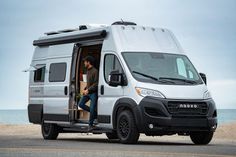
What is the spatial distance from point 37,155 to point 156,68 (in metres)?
5.79

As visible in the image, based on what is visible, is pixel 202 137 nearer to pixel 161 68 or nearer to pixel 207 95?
pixel 207 95

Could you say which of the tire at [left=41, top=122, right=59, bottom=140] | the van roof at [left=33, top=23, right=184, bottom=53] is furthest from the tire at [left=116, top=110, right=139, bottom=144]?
the tire at [left=41, top=122, right=59, bottom=140]

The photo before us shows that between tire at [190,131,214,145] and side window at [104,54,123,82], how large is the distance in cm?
263

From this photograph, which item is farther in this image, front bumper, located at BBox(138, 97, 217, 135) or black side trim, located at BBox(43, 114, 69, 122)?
black side trim, located at BBox(43, 114, 69, 122)

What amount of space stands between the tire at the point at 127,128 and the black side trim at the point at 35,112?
463 cm

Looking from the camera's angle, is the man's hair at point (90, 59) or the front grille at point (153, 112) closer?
the front grille at point (153, 112)

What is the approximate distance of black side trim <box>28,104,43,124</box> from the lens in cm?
2388

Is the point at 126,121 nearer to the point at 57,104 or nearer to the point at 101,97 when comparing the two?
the point at 101,97

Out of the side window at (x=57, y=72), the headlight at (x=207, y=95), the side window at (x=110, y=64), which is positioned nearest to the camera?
the headlight at (x=207, y=95)

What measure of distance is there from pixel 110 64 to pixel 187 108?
2.44 metres

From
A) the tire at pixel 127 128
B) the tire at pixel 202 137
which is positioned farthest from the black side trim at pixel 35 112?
the tire at pixel 202 137

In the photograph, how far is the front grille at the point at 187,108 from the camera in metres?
19.3

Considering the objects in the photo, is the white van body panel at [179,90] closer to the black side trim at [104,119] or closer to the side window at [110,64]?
the side window at [110,64]

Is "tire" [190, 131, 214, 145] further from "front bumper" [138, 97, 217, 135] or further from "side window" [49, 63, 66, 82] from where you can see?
"side window" [49, 63, 66, 82]
